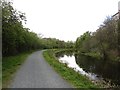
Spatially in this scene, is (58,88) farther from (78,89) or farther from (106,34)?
(106,34)

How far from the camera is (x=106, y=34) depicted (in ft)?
191

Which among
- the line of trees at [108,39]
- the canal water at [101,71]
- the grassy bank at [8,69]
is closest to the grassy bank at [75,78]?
the canal water at [101,71]

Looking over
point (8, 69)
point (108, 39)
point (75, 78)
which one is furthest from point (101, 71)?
point (108, 39)

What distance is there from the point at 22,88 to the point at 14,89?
0.45 meters

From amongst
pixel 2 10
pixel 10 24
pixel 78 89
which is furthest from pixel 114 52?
pixel 78 89

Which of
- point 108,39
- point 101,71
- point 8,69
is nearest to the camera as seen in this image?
point 8,69

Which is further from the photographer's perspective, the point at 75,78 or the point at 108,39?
the point at 108,39

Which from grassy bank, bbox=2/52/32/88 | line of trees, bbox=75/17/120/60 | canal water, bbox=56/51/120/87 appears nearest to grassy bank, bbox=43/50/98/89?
canal water, bbox=56/51/120/87

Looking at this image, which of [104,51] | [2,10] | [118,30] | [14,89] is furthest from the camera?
[104,51]

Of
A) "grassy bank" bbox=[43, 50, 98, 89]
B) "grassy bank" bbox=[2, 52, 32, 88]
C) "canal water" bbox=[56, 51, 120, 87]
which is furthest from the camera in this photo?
"canal water" bbox=[56, 51, 120, 87]

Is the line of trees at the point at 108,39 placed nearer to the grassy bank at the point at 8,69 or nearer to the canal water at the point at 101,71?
the canal water at the point at 101,71

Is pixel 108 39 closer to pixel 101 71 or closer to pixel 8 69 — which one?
pixel 101 71

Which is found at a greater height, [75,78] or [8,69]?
[8,69]

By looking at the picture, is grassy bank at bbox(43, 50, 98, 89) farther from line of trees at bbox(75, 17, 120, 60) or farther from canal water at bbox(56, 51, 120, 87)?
line of trees at bbox(75, 17, 120, 60)
